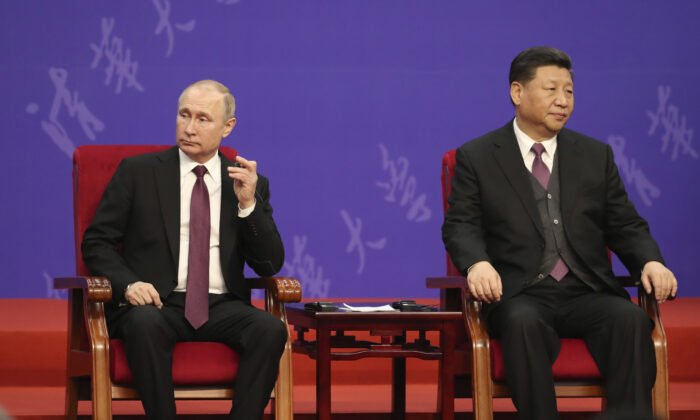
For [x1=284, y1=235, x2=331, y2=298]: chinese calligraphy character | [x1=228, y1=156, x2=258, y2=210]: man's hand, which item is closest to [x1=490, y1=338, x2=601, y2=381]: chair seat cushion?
[x1=228, y1=156, x2=258, y2=210]: man's hand

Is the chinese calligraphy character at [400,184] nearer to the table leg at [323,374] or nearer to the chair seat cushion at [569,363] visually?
the table leg at [323,374]

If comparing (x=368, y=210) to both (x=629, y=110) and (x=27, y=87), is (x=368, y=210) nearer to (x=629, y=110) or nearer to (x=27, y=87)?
(x=629, y=110)

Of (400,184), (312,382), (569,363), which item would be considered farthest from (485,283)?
(400,184)

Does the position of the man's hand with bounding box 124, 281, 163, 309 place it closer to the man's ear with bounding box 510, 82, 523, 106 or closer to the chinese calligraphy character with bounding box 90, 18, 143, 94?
the man's ear with bounding box 510, 82, 523, 106

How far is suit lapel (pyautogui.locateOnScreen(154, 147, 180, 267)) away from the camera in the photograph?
111 inches

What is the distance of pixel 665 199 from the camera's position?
17.0 ft

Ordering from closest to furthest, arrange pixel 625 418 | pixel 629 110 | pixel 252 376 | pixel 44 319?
pixel 625 418 → pixel 252 376 → pixel 44 319 → pixel 629 110

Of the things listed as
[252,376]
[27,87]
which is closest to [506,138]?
[252,376]

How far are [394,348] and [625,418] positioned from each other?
216 cm

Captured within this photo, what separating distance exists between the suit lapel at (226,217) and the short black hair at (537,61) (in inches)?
38.5

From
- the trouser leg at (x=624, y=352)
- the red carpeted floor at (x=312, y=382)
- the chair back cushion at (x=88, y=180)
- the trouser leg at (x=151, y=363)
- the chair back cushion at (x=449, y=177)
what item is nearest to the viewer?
the trouser leg at (x=151, y=363)

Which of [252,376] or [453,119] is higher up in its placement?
[453,119]

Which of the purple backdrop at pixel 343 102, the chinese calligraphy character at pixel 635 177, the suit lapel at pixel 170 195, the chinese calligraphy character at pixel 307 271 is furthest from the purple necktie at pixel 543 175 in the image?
the chinese calligraphy character at pixel 635 177

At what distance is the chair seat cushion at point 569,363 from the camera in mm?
2643
